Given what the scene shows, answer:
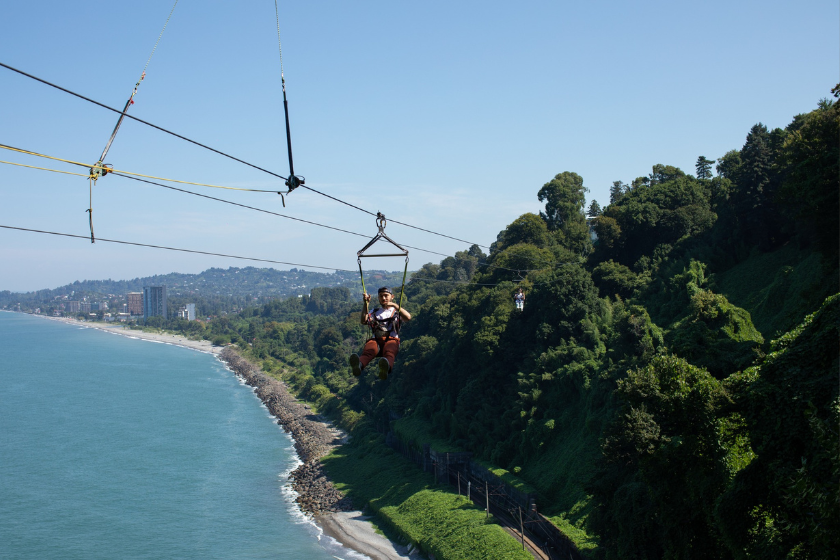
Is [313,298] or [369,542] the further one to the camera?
[313,298]

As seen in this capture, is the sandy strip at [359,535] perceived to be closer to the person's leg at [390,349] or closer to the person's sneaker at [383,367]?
the person's leg at [390,349]

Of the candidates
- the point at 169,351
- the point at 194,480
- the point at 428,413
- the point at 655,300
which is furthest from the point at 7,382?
the point at 655,300

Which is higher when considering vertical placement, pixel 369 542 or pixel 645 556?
pixel 645 556

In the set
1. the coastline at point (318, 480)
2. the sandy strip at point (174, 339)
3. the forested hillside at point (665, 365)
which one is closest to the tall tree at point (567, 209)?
the forested hillside at point (665, 365)

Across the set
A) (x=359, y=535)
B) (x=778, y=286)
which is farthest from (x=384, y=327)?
(x=359, y=535)

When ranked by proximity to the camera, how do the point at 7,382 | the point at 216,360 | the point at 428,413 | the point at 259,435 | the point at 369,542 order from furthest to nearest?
the point at 216,360, the point at 7,382, the point at 259,435, the point at 428,413, the point at 369,542

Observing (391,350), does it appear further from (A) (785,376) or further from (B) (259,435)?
(B) (259,435)
